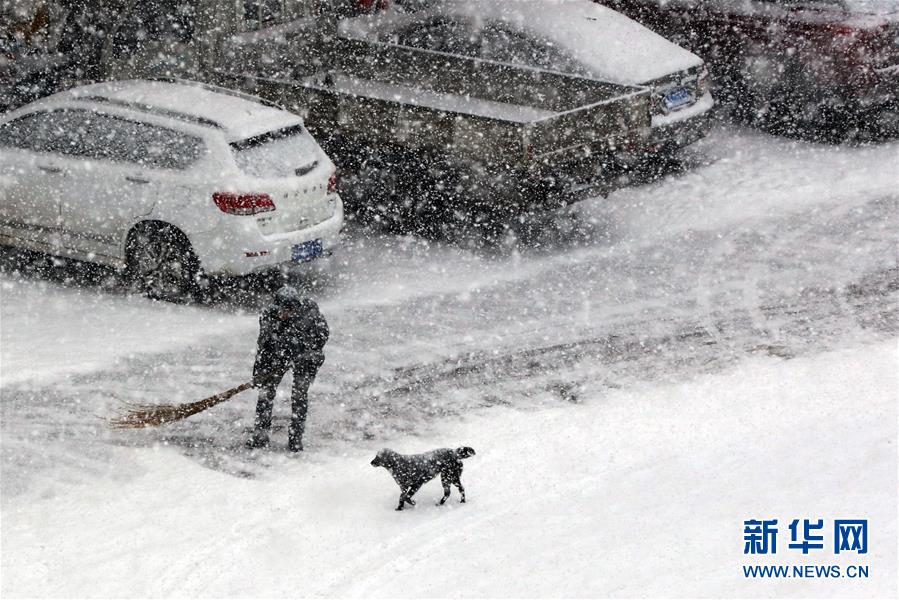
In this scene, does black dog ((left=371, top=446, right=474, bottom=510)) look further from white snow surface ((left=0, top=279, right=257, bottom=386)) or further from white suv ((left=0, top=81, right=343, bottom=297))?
white suv ((left=0, top=81, right=343, bottom=297))

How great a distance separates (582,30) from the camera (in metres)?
13.3

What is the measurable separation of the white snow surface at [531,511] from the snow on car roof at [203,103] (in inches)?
134

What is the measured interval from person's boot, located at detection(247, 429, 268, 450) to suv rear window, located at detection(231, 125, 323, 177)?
112 inches

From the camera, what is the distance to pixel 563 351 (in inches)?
383

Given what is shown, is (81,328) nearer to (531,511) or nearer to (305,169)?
(305,169)

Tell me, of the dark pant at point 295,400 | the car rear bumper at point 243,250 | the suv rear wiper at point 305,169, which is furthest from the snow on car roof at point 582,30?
the dark pant at point 295,400

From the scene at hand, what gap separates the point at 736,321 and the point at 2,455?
17.8 feet

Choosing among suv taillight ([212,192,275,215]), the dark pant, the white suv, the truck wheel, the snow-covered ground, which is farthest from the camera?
the truck wheel

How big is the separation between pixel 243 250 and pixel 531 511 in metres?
3.98

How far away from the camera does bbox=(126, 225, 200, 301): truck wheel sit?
10727 mm

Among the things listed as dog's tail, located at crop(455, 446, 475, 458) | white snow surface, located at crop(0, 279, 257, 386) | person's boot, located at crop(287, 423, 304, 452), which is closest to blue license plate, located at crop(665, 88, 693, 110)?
white snow surface, located at crop(0, 279, 257, 386)

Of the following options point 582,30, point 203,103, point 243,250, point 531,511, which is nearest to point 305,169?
point 243,250

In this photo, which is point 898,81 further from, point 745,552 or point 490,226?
point 745,552

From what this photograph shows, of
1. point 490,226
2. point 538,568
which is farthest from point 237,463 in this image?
point 490,226
